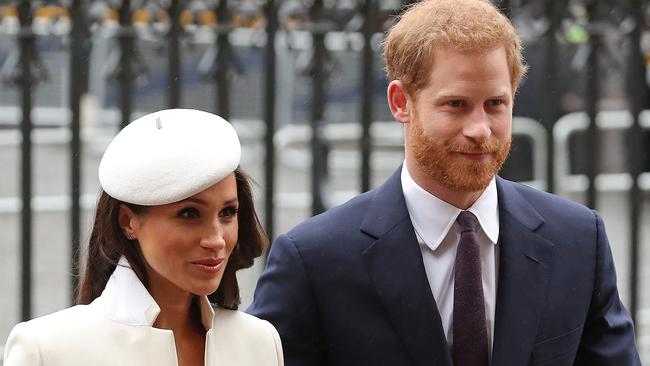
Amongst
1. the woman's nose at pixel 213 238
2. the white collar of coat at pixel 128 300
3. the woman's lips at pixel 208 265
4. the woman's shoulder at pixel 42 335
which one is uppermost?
A: the woman's nose at pixel 213 238

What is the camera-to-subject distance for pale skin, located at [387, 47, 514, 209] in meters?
2.96

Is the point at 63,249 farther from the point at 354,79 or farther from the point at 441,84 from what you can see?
the point at 441,84

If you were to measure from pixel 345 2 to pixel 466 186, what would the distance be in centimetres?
284

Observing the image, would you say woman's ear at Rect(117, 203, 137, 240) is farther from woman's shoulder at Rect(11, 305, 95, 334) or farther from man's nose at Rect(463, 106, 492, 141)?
man's nose at Rect(463, 106, 492, 141)

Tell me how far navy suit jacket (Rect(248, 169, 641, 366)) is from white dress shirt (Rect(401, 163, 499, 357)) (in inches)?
1.1

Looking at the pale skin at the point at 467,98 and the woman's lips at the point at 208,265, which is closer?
the woman's lips at the point at 208,265

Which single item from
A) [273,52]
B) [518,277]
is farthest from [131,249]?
[273,52]

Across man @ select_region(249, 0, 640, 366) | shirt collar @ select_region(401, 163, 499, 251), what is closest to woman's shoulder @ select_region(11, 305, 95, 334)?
man @ select_region(249, 0, 640, 366)

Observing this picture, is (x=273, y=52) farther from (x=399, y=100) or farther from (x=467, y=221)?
(x=467, y=221)

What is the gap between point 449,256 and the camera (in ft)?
10.3

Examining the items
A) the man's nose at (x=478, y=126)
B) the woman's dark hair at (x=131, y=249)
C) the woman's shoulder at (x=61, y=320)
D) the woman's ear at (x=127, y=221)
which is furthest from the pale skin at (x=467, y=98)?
the woman's shoulder at (x=61, y=320)

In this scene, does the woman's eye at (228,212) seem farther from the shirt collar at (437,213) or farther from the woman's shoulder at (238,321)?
the shirt collar at (437,213)

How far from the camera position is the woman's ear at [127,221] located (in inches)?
106

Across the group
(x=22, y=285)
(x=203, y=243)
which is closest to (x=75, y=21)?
(x=22, y=285)
